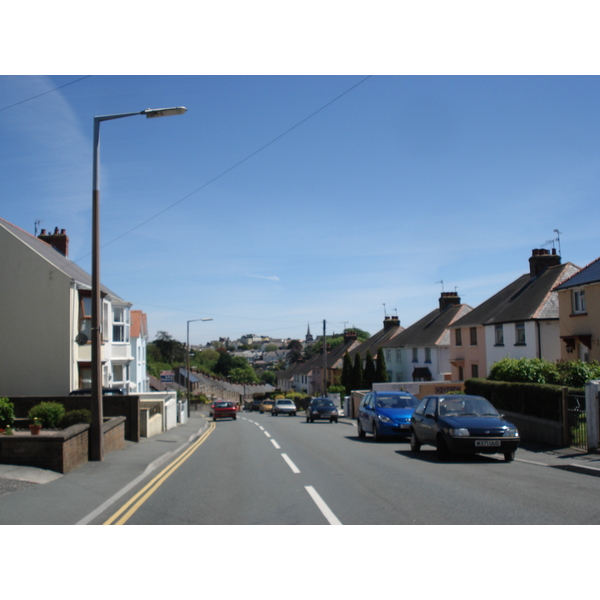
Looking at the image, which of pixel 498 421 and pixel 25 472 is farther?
pixel 498 421

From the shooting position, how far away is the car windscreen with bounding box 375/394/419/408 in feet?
64.6

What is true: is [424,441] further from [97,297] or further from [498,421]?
[97,297]

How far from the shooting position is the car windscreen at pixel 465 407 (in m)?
13.9

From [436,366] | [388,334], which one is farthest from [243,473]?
[388,334]

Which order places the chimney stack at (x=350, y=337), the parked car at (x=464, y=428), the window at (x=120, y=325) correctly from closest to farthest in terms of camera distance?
the parked car at (x=464, y=428) < the window at (x=120, y=325) < the chimney stack at (x=350, y=337)

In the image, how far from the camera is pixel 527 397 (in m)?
17.7

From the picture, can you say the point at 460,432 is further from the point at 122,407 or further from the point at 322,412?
the point at 322,412

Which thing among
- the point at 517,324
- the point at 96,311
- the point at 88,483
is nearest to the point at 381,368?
the point at 517,324

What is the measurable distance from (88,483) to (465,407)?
27.7ft

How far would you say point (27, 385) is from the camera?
2608 cm

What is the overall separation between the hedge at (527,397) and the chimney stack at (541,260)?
58.6ft

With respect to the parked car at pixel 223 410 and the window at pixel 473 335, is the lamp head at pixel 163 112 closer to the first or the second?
the window at pixel 473 335

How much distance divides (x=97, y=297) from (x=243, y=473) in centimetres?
519

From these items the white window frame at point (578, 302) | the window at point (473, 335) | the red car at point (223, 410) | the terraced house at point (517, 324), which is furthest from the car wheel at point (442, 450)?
the red car at point (223, 410)
